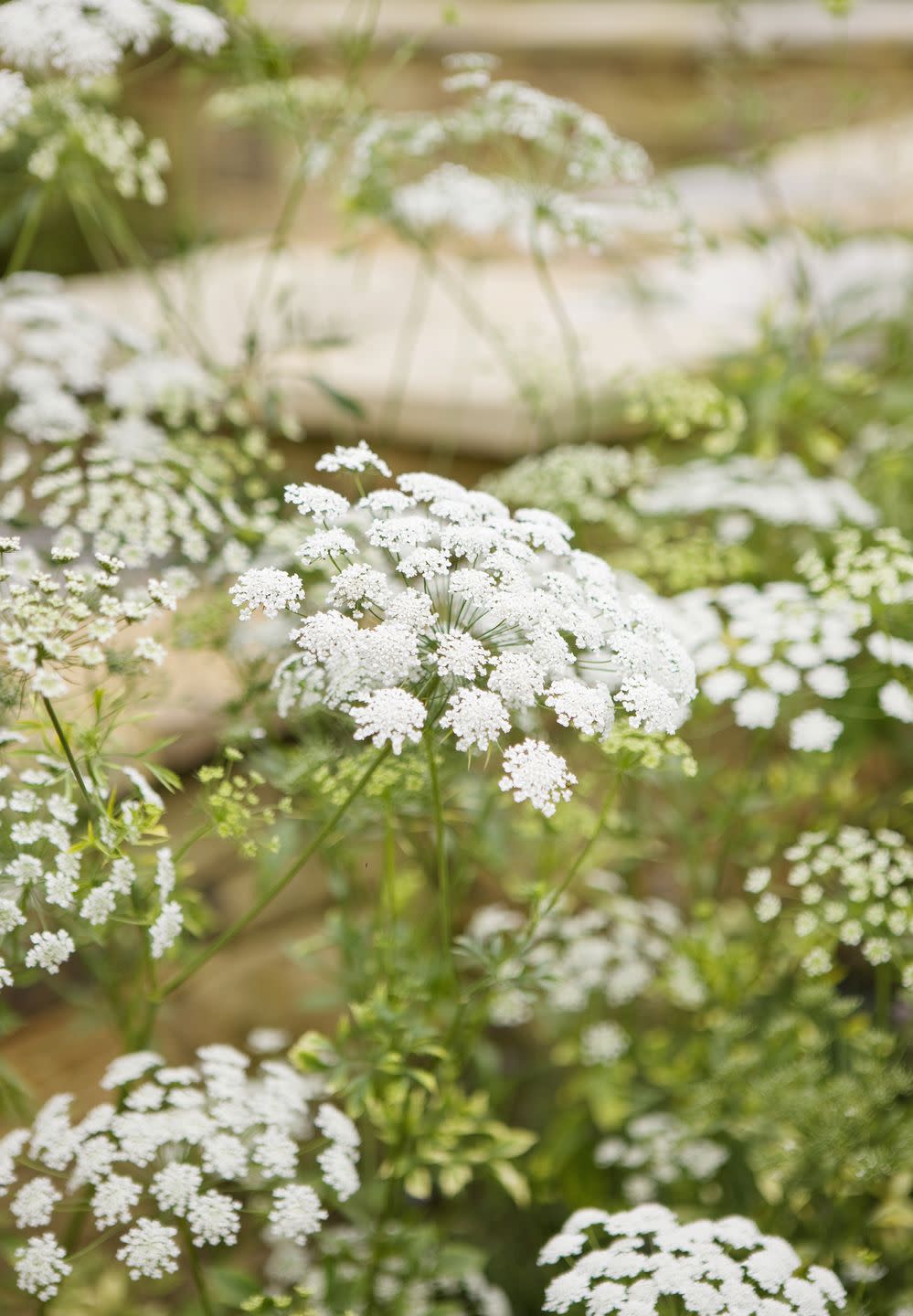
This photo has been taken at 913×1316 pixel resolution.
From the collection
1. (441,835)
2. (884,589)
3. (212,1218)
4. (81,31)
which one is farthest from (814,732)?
(81,31)

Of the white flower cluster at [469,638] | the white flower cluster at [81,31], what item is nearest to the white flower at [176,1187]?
the white flower cluster at [469,638]

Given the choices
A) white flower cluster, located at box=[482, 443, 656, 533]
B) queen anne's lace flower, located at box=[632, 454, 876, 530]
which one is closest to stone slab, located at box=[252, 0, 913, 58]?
queen anne's lace flower, located at box=[632, 454, 876, 530]

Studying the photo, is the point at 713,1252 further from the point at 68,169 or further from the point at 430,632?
the point at 68,169

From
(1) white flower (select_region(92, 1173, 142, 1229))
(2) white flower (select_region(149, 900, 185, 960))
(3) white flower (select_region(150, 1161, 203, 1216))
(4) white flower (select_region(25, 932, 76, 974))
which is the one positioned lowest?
(3) white flower (select_region(150, 1161, 203, 1216))

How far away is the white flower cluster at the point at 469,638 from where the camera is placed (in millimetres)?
1063

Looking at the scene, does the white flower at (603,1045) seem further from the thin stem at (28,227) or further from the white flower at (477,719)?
the thin stem at (28,227)

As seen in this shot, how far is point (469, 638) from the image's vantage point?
111 centimetres

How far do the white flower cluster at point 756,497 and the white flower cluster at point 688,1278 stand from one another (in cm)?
109

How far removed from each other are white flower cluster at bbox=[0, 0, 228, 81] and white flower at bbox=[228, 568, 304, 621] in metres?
0.85

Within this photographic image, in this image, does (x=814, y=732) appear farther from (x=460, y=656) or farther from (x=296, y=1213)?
(x=296, y=1213)

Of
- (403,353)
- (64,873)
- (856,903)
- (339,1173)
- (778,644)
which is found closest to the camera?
(64,873)

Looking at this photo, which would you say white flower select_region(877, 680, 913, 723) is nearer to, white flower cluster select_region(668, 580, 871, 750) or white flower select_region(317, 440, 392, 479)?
white flower cluster select_region(668, 580, 871, 750)

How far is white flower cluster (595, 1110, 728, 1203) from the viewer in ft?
5.93

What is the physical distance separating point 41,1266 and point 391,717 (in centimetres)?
70
